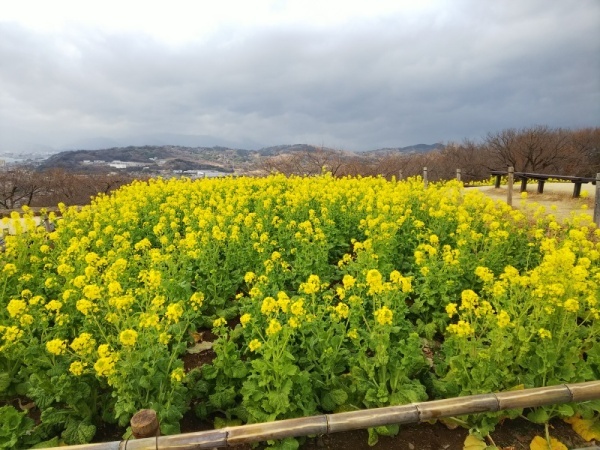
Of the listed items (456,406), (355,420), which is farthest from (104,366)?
(456,406)

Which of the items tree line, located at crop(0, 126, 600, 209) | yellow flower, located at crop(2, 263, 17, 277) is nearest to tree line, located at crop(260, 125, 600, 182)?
tree line, located at crop(0, 126, 600, 209)

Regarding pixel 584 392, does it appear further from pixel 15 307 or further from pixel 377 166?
pixel 377 166

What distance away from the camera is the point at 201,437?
2.62m

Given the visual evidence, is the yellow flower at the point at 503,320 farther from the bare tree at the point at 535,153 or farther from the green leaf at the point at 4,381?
the bare tree at the point at 535,153

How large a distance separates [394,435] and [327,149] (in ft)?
108

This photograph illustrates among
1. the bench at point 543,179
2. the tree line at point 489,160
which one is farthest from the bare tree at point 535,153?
the bench at point 543,179

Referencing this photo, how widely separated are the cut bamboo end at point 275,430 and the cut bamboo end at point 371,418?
0.08 metres

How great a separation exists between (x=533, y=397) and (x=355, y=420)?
1457 millimetres

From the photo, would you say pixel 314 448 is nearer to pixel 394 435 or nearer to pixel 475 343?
pixel 394 435

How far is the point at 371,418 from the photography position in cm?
276

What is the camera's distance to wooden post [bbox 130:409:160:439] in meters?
2.68

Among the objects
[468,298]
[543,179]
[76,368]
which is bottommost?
[76,368]

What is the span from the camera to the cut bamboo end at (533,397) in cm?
294

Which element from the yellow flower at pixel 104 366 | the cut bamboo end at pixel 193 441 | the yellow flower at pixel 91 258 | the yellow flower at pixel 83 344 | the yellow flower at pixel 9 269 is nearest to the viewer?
the cut bamboo end at pixel 193 441
